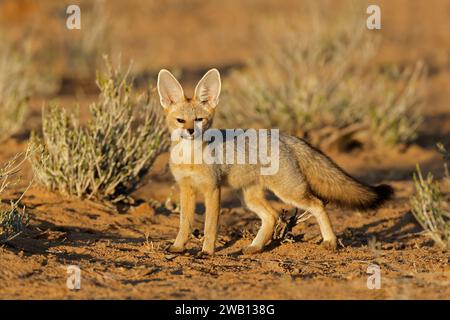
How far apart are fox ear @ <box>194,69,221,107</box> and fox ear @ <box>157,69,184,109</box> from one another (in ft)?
0.41

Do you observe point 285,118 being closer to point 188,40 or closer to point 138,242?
point 138,242

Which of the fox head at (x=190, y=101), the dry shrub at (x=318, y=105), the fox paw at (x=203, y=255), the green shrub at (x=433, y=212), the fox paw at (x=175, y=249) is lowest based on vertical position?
the fox paw at (x=203, y=255)

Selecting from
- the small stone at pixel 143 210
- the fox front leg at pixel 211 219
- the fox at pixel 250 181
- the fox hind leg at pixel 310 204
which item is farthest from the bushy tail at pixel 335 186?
the small stone at pixel 143 210

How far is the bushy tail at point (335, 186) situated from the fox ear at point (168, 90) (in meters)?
0.95

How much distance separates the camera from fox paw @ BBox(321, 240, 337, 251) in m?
6.05

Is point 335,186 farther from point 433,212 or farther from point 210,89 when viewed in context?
point 210,89

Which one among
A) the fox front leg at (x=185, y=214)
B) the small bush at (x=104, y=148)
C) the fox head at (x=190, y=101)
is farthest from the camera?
the small bush at (x=104, y=148)

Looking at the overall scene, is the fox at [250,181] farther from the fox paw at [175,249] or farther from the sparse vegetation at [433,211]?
the sparse vegetation at [433,211]

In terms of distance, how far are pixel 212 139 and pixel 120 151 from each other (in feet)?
5.05

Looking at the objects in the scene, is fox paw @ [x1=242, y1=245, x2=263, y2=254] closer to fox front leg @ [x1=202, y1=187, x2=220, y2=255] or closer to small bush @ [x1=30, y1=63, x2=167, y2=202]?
fox front leg @ [x1=202, y1=187, x2=220, y2=255]

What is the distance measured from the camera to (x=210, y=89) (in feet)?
19.0

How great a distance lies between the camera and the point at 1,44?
11.7 metres

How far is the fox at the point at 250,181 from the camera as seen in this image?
5.74m

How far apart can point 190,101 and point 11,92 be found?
16.3ft
